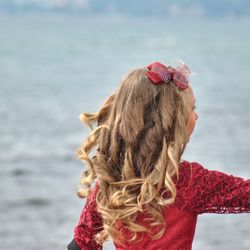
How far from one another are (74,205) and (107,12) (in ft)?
441

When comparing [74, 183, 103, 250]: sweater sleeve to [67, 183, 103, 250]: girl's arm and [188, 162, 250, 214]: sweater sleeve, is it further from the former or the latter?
[188, 162, 250, 214]: sweater sleeve

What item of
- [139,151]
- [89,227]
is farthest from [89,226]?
[139,151]

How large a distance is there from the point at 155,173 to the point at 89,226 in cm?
31

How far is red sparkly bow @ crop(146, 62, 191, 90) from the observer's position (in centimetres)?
297

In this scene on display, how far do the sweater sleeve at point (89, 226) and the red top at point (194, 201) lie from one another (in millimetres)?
163

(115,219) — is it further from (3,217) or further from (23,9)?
(23,9)

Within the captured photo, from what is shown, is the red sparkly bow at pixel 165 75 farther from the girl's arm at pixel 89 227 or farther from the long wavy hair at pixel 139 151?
the girl's arm at pixel 89 227

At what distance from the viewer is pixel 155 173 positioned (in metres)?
2.93

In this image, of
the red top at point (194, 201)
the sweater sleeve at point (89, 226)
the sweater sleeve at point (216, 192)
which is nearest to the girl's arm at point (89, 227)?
the sweater sleeve at point (89, 226)

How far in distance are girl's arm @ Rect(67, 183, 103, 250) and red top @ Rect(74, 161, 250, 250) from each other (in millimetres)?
163

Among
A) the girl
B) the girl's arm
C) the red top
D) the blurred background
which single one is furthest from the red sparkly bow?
the girl's arm

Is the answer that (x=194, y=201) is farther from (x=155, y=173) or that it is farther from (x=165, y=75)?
(x=165, y=75)

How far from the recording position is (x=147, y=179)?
2.93m

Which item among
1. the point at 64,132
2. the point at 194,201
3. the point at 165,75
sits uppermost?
the point at 64,132
